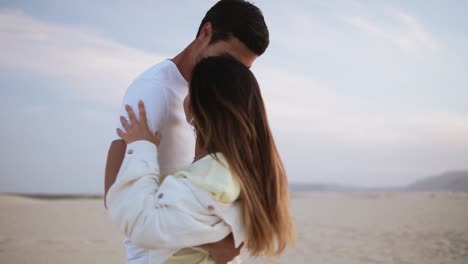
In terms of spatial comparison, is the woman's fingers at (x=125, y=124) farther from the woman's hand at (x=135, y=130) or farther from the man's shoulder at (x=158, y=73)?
the man's shoulder at (x=158, y=73)

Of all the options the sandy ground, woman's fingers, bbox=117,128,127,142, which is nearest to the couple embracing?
woman's fingers, bbox=117,128,127,142

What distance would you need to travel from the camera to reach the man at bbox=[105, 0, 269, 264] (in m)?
2.06

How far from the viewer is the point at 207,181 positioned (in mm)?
1789

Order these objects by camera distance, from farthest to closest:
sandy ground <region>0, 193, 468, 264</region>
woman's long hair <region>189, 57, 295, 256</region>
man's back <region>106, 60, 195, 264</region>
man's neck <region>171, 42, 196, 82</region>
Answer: sandy ground <region>0, 193, 468, 264</region>
man's neck <region>171, 42, 196, 82</region>
man's back <region>106, 60, 195, 264</region>
woman's long hair <region>189, 57, 295, 256</region>

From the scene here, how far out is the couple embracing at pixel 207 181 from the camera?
175 cm

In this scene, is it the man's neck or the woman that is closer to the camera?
the woman

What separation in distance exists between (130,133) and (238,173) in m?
0.44

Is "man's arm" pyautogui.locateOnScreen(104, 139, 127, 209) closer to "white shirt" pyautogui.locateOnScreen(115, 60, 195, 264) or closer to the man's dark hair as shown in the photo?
"white shirt" pyautogui.locateOnScreen(115, 60, 195, 264)

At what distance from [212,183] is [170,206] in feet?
0.54

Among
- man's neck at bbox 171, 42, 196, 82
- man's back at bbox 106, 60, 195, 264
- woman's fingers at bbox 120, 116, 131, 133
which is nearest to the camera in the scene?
woman's fingers at bbox 120, 116, 131, 133

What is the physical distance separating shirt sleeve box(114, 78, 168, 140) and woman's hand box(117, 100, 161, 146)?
8cm

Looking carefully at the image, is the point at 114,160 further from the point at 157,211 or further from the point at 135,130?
the point at 157,211

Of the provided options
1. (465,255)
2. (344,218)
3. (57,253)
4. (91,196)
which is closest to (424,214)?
(344,218)

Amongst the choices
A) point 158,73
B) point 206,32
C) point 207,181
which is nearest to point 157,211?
point 207,181
